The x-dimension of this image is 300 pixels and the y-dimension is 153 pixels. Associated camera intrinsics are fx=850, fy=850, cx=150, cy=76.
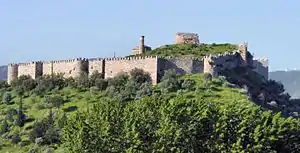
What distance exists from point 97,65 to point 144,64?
8475 mm

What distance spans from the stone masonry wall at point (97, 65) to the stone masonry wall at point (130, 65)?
2.70ft

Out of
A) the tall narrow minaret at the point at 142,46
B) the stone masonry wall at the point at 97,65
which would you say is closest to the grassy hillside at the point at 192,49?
the tall narrow minaret at the point at 142,46

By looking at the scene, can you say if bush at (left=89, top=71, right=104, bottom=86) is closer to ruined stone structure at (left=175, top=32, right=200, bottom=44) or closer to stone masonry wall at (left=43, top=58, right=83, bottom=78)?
stone masonry wall at (left=43, top=58, right=83, bottom=78)

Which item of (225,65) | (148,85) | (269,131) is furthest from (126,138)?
(225,65)

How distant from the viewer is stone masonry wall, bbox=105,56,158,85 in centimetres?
10075

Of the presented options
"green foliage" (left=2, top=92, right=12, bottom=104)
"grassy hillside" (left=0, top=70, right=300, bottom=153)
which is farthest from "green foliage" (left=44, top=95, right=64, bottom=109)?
"grassy hillside" (left=0, top=70, right=300, bottom=153)

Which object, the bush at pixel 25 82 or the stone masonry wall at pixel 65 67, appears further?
the bush at pixel 25 82

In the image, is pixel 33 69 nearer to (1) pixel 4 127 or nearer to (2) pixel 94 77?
(2) pixel 94 77

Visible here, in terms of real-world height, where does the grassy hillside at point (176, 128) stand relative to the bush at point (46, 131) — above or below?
above

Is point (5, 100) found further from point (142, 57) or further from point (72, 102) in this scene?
point (142, 57)

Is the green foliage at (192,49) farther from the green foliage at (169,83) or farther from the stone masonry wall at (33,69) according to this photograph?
the stone masonry wall at (33,69)

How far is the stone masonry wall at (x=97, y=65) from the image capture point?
107 metres

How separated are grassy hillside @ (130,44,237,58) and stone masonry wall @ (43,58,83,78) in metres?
9.85

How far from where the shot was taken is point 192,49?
367 feet
